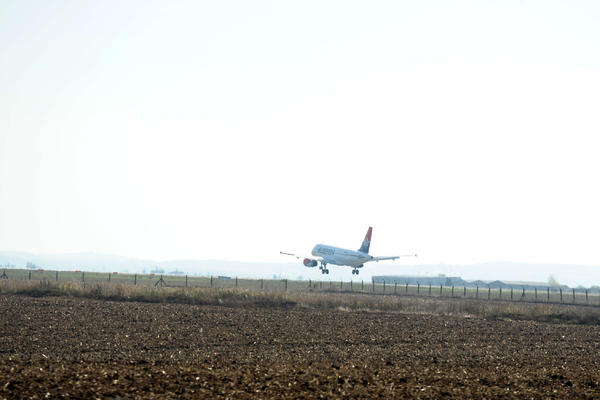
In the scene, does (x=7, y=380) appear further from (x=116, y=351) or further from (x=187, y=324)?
(x=187, y=324)

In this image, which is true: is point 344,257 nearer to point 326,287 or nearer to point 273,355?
point 326,287

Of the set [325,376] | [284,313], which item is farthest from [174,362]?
[284,313]

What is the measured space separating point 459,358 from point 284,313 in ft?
69.7

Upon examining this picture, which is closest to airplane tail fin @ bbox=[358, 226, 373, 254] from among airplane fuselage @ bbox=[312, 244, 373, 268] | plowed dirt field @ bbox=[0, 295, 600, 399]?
airplane fuselage @ bbox=[312, 244, 373, 268]

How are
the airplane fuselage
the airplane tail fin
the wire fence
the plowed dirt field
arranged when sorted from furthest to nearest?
the airplane tail fin < the airplane fuselage < the wire fence < the plowed dirt field

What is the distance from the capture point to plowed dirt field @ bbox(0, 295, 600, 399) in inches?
830

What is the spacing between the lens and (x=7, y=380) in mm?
20375

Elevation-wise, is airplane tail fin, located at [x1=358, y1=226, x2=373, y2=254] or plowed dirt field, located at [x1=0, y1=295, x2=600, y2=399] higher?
airplane tail fin, located at [x1=358, y1=226, x2=373, y2=254]

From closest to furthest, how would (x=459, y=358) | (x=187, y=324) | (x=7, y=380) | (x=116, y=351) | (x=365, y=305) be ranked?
(x=7, y=380), (x=116, y=351), (x=459, y=358), (x=187, y=324), (x=365, y=305)

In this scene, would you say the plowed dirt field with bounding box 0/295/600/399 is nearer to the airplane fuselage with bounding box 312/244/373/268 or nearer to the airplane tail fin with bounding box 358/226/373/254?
the airplane fuselage with bounding box 312/244/373/268

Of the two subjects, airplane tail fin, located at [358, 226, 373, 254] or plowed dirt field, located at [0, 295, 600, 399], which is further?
airplane tail fin, located at [358, 226, 373, 254]

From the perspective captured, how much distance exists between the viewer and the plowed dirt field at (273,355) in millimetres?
21078

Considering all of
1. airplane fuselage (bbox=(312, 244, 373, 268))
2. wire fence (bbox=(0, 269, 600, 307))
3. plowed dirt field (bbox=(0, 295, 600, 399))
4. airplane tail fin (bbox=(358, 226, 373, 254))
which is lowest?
plowed dirt field (bbox=(0, 295, 600, 399))

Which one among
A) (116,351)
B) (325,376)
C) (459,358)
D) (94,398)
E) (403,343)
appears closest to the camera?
(94,398)
